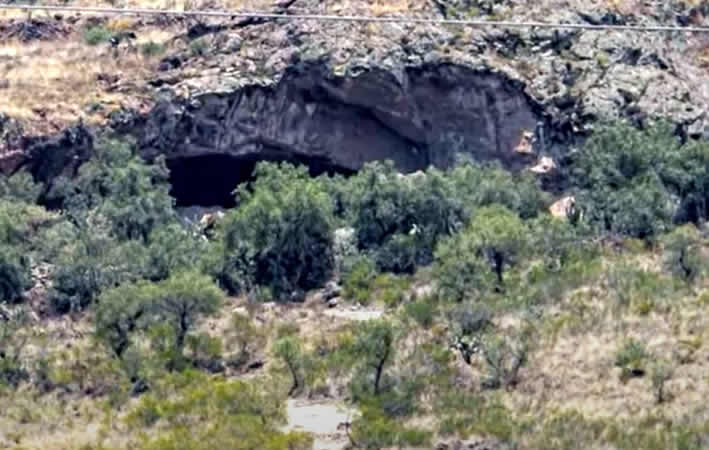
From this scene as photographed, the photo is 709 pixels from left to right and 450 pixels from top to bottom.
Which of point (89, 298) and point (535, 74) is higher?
point (535, 74)

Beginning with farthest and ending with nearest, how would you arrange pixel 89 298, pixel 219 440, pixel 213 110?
pixel 213 110
pixel 89 298
pixel 219 440

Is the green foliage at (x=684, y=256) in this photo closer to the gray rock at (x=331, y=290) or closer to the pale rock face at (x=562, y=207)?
the pale rock face at (x=562, y=207)

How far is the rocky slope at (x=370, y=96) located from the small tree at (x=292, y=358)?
794 inches

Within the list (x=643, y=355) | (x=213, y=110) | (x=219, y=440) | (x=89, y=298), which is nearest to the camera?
(x=219, y=440)

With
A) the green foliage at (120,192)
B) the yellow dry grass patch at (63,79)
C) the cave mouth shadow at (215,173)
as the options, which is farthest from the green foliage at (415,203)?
the yellow dry grass patch at (63,79)

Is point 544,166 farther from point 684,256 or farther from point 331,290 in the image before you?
point 684,256

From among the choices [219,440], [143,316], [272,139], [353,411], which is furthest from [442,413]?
[272,139]

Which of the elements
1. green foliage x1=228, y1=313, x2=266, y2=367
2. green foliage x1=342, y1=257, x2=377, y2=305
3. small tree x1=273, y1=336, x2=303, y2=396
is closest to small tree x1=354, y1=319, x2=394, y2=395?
small tree x1=273, y1=336, x2=303, y2=396

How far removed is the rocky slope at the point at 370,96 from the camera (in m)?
75.0

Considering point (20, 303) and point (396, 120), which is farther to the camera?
point (396, 120)

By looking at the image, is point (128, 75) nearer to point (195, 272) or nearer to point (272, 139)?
point (272, 139)

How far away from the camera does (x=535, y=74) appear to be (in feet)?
252

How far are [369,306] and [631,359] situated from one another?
40.0 feet

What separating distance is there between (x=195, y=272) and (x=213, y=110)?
40.4 ft
